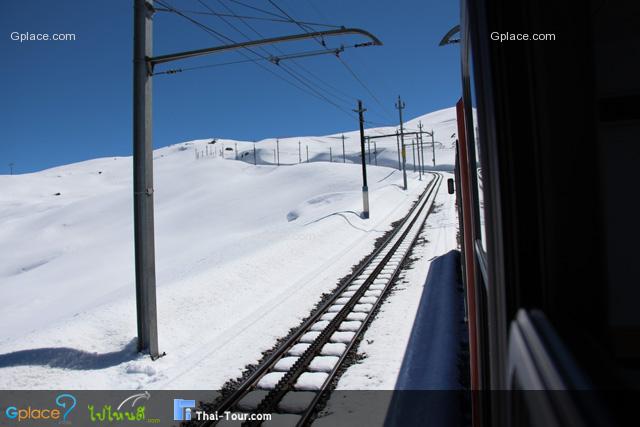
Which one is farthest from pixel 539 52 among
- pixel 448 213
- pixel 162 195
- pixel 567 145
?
pixel 162 195

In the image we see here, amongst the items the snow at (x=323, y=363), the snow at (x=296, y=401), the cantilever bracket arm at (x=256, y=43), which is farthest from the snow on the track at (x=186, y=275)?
the cantilever bracket arm at (x=256, y=43)

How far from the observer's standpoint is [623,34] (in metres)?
1.58

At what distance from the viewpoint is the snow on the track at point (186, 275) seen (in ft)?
23.6

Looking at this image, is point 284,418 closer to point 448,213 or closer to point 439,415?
point 439,415

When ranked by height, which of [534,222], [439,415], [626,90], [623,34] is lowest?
[439,415]

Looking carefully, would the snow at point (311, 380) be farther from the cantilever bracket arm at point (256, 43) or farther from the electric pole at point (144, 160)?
the cantilever bracket arm at point (256, 43)

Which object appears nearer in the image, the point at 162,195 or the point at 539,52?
the point at 539,52

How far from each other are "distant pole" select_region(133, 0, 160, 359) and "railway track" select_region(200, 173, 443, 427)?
2.54m

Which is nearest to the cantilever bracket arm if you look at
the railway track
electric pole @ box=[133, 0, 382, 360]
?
electric pole @ box=[133, 0, 382, 360]

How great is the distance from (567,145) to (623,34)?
87 centimetres

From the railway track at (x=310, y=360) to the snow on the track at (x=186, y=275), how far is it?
0.41 meters

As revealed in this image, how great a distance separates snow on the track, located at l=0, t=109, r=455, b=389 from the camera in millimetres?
7184

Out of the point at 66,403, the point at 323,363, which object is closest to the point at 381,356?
the point at 323,363

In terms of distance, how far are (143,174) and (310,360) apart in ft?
15.0
